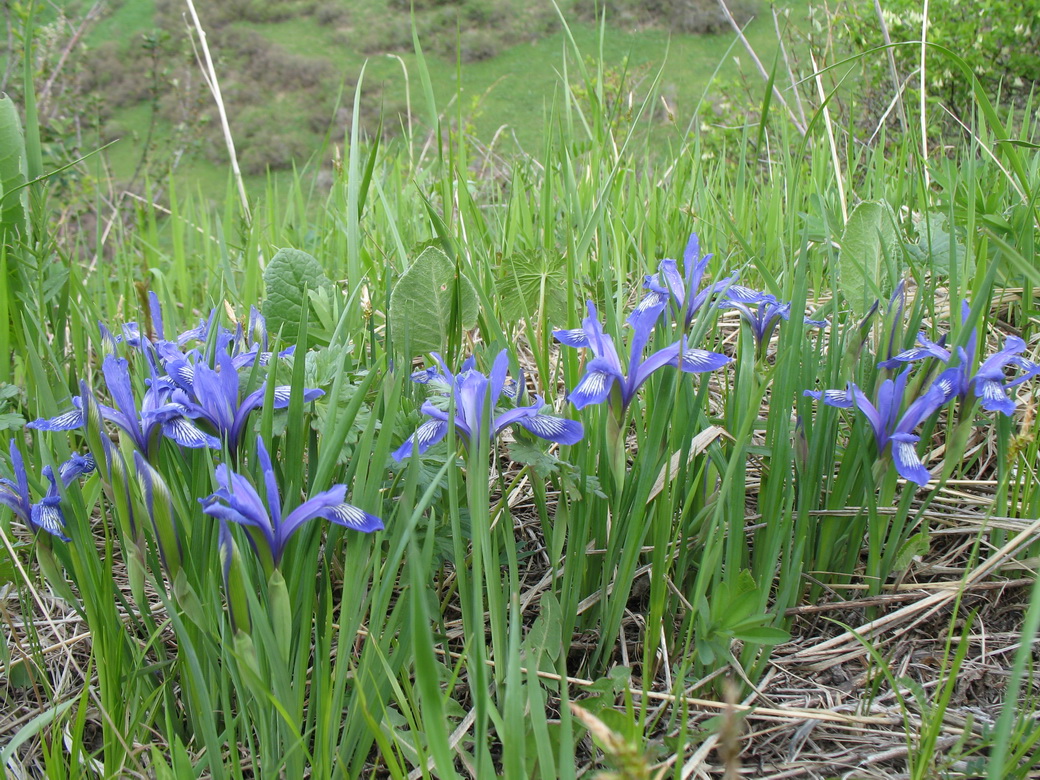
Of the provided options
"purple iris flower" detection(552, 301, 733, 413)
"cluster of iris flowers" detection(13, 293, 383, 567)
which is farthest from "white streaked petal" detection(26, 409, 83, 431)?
"purple iris flower" detection(552, 301, 733, 413)

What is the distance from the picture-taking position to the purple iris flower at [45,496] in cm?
94

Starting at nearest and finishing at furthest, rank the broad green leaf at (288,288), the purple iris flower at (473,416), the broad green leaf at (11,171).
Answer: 1. the purple iris flower at (473,416)
2. the broad green leaf at (288,288)
3. the broad green leaf at (11,171)

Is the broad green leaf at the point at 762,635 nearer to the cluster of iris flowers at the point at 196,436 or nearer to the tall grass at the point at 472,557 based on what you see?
the tall grass at the point at 472,557

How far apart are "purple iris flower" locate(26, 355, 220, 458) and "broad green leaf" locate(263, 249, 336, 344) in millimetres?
411

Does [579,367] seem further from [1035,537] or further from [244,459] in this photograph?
[1035,537]

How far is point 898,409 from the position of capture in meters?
1.04

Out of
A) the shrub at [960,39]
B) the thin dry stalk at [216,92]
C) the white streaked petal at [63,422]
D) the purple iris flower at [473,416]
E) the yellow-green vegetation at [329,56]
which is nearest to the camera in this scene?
the purple iris flower at [473,416]

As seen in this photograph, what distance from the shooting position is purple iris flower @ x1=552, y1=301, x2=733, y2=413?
0.97 m

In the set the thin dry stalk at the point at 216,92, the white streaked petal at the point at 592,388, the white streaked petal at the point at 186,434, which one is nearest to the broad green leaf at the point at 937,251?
the white streaked petal at the point at 592,388

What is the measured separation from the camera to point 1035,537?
1.11m

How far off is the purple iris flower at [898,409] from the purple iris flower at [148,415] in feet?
2.68

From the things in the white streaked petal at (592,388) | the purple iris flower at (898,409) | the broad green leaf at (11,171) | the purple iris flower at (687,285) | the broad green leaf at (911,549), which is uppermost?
the broad green leaf at (11,171)

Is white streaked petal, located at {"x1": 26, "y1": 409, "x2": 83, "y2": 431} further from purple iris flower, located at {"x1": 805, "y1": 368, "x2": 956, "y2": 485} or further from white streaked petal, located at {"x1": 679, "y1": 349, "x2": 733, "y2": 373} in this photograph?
purple iris flower, located at {"x1": 805, "y1": 368, "x2": 956, "y2": 485}

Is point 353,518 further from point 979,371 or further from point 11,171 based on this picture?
point 11,171
